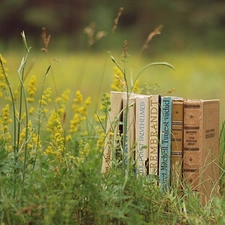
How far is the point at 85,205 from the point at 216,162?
2.70 ft

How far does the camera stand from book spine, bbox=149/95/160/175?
119 inches

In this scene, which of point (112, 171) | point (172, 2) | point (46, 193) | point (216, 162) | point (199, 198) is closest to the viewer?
point (46, 193)

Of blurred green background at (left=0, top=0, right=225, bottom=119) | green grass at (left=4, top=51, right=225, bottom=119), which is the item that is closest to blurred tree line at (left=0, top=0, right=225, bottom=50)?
blurred green background at (left=0, top=0, right=225, bottom=119)

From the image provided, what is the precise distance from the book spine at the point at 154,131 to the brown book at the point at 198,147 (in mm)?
110

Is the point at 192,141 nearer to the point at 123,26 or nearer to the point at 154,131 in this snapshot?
the point at 154,131

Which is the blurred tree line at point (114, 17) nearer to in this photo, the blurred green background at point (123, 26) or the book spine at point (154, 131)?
the blurred green background at point (123, 26)

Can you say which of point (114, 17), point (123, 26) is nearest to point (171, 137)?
point (114, 17)

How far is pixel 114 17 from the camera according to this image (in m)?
14.8

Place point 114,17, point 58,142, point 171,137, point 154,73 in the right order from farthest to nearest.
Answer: point 114,17 → point 154,73 → point 171,137 → point 58,142

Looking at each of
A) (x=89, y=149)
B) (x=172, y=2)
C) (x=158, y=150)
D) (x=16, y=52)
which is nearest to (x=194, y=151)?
(x=158, y=150)

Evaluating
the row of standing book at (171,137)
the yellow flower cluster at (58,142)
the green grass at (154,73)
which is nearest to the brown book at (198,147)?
the row of standing book at (171,137)

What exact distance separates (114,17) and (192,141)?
1198 cm

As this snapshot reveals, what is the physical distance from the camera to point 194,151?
302 cm

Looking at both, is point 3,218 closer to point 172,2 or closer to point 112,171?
point 112,171
